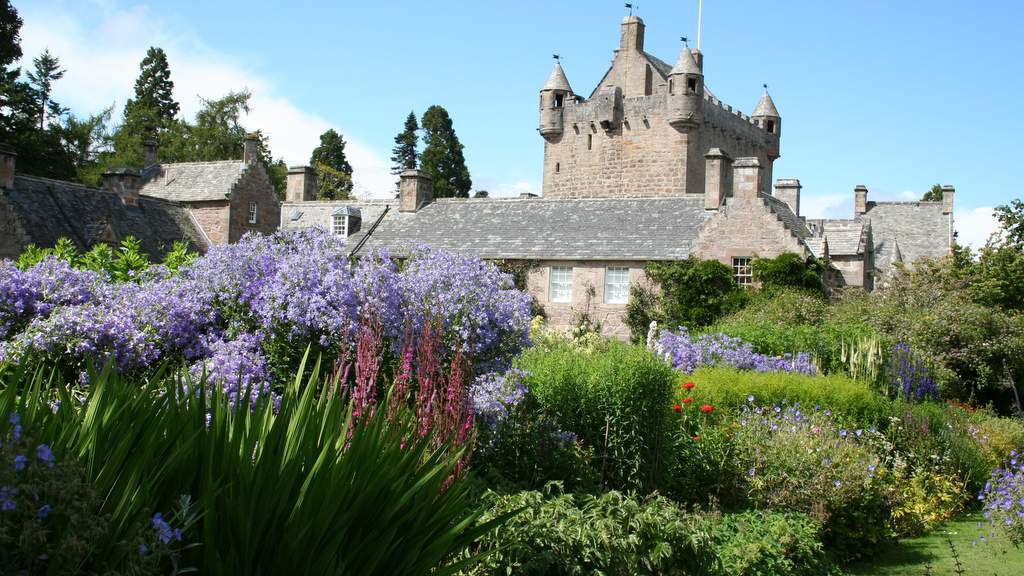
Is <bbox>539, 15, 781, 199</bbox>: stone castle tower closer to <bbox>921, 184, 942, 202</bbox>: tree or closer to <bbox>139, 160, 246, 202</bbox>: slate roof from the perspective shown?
<bbox>139, 160, 246, 202</bbox>: slate roof

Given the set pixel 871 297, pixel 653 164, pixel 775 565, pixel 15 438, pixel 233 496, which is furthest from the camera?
pixel 653 164

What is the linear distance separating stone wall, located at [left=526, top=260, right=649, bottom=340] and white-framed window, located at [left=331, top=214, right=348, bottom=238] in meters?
8.76

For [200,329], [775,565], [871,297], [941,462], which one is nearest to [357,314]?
[200,329]

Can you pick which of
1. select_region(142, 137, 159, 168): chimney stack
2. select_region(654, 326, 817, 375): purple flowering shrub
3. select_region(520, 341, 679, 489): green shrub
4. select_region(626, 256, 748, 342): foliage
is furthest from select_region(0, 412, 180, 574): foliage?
select_region(142, 137, 159, 168): chimney stack

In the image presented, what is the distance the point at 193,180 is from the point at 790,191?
75.2 ft

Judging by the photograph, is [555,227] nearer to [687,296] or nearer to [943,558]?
[687,296]

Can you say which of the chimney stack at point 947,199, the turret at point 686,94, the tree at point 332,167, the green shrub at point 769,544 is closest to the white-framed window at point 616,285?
the turret at point 686,94

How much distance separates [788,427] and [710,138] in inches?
1261

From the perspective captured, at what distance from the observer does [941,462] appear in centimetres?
1208

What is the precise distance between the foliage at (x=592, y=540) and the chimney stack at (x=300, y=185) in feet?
117

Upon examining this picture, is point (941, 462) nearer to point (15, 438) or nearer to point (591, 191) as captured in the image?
point (15, 438)

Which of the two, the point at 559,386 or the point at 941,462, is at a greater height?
the point at 559,386

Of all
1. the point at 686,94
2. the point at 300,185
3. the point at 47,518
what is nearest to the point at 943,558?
the point at 47,518

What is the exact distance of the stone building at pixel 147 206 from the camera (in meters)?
25.5
